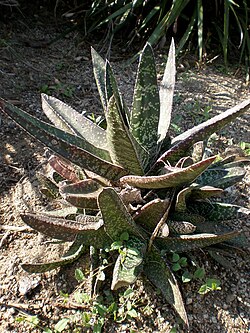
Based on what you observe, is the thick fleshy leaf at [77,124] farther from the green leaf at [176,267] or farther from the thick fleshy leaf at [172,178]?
the green leaf at [176,267]

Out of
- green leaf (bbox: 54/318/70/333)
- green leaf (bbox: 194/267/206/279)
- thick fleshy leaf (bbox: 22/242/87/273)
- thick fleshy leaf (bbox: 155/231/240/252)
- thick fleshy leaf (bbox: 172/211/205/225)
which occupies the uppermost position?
thick fleshy leaf (bbox: 172/211/205/225)

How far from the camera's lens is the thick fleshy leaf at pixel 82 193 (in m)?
1.38

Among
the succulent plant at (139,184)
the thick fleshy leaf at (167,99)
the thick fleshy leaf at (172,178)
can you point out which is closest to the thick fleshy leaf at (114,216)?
the succulent plant at (139,184)

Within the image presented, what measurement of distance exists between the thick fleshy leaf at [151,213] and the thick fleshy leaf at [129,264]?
0.06m

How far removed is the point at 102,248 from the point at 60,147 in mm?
339

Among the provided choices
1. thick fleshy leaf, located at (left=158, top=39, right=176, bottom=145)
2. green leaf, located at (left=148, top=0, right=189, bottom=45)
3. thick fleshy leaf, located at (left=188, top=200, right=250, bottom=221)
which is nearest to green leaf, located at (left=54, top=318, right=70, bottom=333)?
thick fleshy leaf, located at (left=188, top=200, right=250, bottom=221)

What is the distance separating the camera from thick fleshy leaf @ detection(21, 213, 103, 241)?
4.25ft

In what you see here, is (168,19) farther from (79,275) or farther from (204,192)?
(79,275)

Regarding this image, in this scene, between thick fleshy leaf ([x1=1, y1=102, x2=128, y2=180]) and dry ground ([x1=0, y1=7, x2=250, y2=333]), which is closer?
thick fleshy leaf ([x1=1, y1=102, x2=128, y2=180])

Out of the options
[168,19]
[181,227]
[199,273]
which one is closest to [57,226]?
[181,227]

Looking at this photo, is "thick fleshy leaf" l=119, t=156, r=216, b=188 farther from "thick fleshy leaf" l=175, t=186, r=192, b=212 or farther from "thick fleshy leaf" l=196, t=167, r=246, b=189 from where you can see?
"thick fleshy leaf" l=196, t=167, r=246, b=189

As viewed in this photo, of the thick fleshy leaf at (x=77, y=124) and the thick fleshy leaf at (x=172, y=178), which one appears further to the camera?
the thick fleshy leaf at (x=77, y=124)

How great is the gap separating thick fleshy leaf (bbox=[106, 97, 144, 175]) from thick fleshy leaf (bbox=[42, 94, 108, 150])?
0.14 metres

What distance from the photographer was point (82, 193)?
143cm
